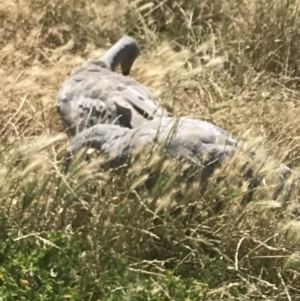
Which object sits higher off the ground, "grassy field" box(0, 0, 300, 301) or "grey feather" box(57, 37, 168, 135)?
"grey feather" box(57, 37, 168, 135)

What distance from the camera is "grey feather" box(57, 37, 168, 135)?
2.07 meters

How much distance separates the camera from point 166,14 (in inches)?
121

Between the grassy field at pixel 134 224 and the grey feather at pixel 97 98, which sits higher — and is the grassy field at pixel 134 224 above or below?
below

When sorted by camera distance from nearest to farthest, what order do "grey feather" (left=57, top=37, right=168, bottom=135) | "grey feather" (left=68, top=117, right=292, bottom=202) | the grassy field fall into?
the grassy field
"grey feather" (left=68, top=117, right=292, bottom=202)
"grey feather" (left=57, top=37, right=168, bottom=135)

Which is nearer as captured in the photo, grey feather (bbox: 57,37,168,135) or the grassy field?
the grassy field

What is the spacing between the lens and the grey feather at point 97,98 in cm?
207

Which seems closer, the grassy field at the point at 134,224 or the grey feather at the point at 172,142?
the grassy field at the point at 134,224

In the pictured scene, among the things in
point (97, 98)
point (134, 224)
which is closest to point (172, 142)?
point (134, 224)

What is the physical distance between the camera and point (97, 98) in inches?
83.4

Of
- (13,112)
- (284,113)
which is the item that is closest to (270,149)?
(284,113)

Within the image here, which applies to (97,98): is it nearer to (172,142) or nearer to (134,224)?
(172,142)

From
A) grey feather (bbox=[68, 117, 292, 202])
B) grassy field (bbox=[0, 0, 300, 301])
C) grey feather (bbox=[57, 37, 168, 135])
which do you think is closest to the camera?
grassy field (bbox=[0, 0, 300, 301])

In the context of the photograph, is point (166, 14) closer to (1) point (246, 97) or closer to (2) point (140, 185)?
(1) point (246, 97)

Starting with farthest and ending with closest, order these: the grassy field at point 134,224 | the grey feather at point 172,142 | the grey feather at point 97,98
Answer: the grey feather at point 97,98
the grey feather at point 172,142
the grassy field at point 134,224
